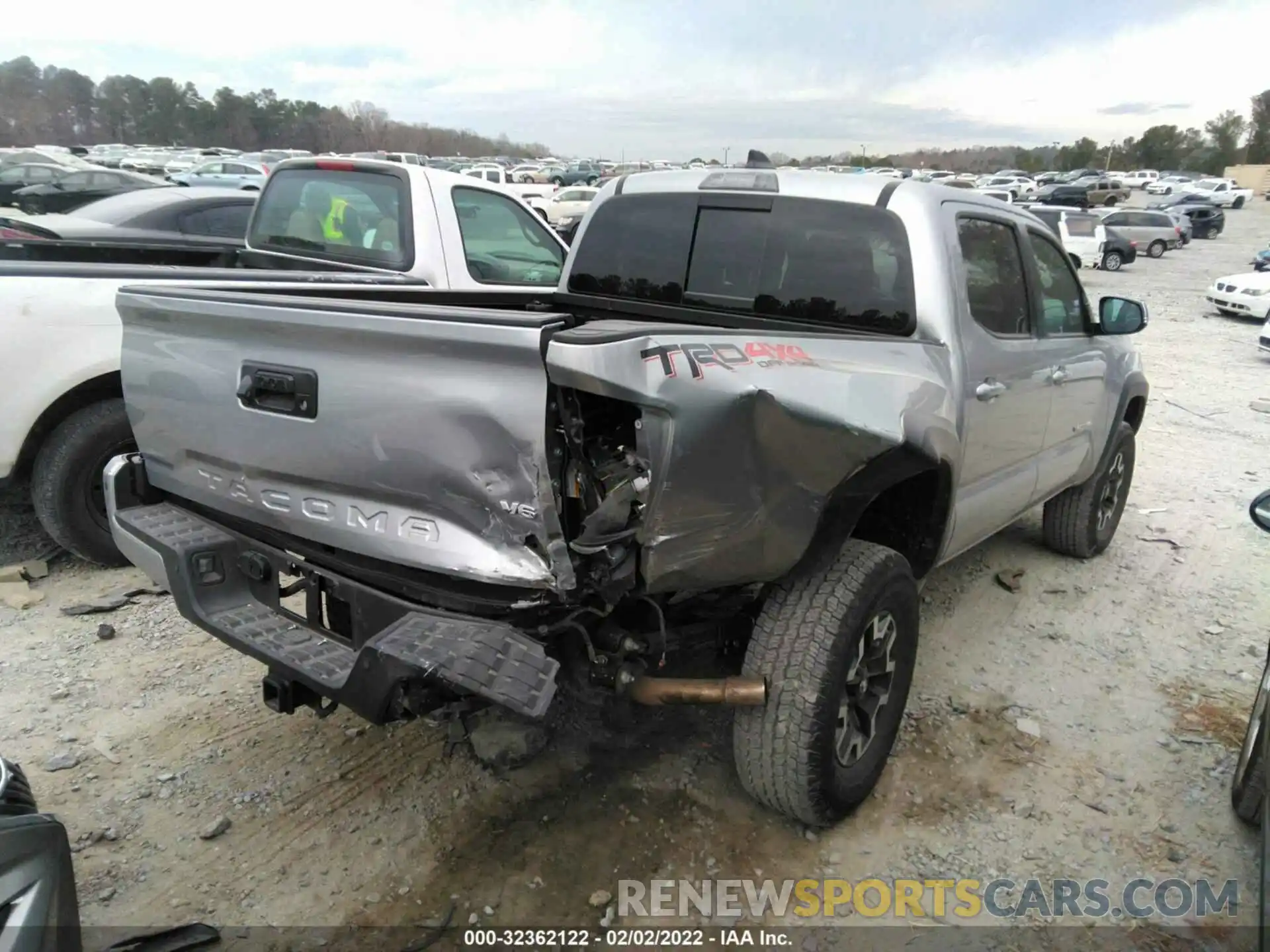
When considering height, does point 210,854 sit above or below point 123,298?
below

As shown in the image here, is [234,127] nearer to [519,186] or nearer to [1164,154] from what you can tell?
[519,186]

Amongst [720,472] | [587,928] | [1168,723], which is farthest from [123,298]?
[1168,723]

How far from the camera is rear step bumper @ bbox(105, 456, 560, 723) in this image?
2.04 m

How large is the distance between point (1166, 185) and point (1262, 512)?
238 ft

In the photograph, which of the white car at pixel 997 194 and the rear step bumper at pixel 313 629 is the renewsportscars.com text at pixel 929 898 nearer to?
the rear step bumper at pixel 313 629

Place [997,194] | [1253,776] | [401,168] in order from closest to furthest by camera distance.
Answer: [1253,776] → [401,168] → [997,194]

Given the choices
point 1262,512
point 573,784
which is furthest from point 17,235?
point 1262,512

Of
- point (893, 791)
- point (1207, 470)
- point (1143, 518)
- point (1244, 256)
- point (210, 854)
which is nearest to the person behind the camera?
point (210, 854)

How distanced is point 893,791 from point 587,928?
49.5 inches

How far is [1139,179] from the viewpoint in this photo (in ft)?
224

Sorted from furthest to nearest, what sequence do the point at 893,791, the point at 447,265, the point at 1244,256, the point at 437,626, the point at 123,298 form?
1. the point at 1244,256
2. the point at 447,265
3. the point at 893,791
4. the point at 123,298
5. the point at 437,626

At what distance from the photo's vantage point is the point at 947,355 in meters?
3.13

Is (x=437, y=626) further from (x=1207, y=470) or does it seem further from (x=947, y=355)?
(x=1207, y=470)

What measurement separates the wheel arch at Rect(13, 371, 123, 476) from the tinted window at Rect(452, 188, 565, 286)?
216cm
